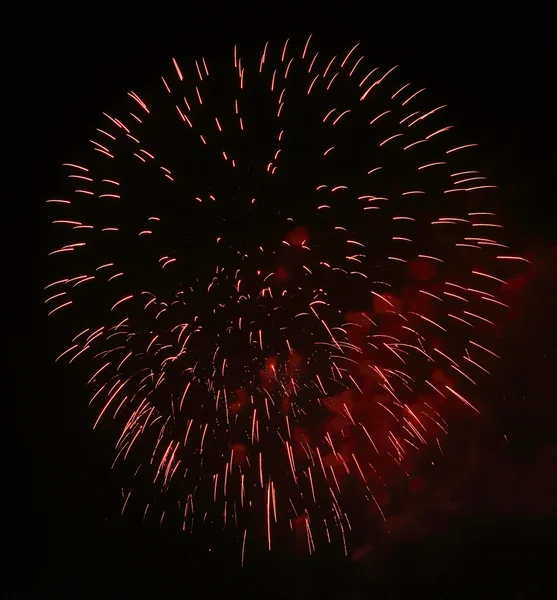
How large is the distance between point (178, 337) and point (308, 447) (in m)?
2.25

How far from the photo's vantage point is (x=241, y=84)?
9164 millimetres

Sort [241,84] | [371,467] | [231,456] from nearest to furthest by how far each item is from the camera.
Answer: [241,84], [231,456], [371,467]

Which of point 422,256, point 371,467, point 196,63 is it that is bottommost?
point 371,467

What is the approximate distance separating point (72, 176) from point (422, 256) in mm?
4536

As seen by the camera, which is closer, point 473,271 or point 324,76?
point 324,76

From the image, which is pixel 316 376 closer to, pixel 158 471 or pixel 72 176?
pixel 158 471

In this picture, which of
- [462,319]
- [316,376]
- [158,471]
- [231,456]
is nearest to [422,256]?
[462,319]

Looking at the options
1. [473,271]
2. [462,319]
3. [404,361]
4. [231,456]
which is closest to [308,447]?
[231,456]

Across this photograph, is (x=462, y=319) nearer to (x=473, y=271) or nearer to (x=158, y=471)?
(x=473, y=271)

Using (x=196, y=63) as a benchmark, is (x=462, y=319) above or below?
below

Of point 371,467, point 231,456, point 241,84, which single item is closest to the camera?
point 241,84

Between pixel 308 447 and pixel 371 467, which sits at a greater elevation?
pixel 308 447

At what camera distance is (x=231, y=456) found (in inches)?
385

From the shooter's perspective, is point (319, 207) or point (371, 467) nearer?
point (319, 207)
